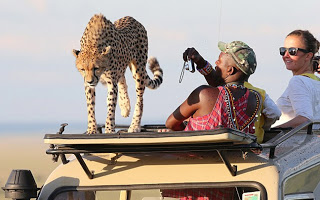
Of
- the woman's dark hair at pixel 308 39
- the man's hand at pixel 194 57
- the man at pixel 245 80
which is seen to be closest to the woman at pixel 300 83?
the woman's dark hair at pixel 308 39

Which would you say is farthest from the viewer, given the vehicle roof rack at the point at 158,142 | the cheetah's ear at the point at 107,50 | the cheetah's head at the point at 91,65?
the cheetah's ear at the point at 107,50

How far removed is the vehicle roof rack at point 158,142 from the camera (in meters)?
4.59

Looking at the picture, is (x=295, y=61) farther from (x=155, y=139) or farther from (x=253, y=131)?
(x=155, y=139)

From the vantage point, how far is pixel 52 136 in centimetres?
488

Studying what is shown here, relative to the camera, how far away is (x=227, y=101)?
524cm

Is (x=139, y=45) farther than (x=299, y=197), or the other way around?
(x=139, y=45)

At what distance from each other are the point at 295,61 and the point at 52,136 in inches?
130

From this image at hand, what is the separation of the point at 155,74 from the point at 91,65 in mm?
1593

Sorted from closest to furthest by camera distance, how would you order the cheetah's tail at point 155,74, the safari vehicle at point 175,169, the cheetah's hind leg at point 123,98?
the safari vehicle at point 175,169 → the cheetah's hind leg at point 123,98 → the cheetah's tail at point 155,74

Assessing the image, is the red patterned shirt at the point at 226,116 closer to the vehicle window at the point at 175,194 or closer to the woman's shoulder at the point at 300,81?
the vehicle window at the point at 175,194

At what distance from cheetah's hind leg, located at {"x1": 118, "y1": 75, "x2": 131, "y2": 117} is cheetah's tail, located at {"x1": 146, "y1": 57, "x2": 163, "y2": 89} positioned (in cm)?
23

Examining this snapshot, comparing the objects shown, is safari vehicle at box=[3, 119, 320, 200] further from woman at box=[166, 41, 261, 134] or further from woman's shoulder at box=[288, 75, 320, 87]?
woman's shoulder at box=[288, 75, 320, 87]

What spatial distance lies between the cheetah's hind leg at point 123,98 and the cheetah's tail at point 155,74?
231 mm

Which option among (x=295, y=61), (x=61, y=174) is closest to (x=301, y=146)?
(x=61, y=174)
